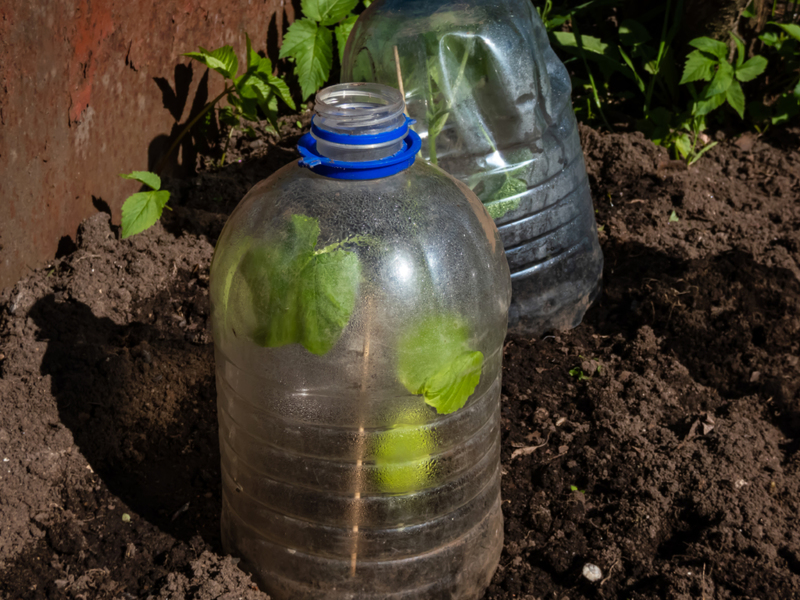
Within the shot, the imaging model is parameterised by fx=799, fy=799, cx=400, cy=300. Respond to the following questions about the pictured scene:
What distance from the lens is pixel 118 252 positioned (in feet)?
9.15

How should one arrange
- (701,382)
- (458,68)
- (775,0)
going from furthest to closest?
(775,0) → (701,382) → (458,68)

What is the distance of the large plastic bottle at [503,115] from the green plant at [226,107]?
0.72 meters

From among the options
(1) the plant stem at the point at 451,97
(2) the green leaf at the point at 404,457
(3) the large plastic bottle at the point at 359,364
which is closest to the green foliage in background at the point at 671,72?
(1) the plant stem at the point at 451,97

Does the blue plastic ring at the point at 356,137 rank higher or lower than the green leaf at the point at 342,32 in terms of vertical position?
higher

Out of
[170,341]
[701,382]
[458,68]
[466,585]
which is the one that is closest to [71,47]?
[170,341]

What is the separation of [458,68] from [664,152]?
1660mm

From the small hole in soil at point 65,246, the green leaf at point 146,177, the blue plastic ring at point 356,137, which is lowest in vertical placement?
the small hole in soil at point 65,246

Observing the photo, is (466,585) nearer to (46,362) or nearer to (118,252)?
(46,362)

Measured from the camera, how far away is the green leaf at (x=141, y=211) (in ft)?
8.94

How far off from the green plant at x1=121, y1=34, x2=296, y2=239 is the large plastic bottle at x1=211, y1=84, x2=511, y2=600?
1107 mm

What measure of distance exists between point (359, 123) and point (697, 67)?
8.52 feet

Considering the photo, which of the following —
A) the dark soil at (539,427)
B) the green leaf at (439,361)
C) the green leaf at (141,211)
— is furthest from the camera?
the green leaf at (141,211)

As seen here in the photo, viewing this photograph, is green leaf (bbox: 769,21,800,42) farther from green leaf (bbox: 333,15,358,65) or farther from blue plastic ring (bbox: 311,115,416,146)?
blue plastic ring (bbox: 311,115,416,146)

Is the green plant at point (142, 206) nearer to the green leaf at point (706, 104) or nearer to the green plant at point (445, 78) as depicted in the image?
the green plant at point (445, 78)
